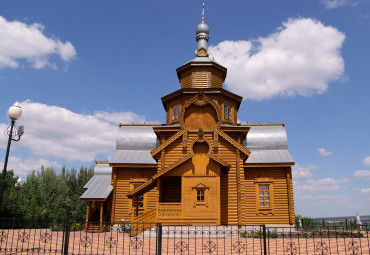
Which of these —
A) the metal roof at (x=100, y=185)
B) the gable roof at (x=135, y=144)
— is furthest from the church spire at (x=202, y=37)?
the metal roof at (x=100, y=185)

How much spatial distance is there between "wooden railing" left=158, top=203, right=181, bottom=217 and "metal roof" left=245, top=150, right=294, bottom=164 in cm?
640

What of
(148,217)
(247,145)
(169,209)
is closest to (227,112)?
(247,145)

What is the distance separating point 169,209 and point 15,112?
9.65 metres

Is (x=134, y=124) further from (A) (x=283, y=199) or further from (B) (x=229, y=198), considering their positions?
(A) (x=283, y=199)

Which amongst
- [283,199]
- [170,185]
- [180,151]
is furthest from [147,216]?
[283,199]

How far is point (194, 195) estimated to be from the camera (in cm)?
1614

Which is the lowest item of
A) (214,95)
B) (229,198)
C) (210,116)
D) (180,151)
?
(229,198)

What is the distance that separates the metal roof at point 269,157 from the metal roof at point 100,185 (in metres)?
10.3

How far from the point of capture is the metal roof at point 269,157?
19750 mm

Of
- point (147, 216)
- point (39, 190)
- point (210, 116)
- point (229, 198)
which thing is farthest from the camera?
A: point (39, 190)

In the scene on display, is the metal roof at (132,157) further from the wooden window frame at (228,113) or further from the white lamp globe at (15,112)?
the white lamp globe at (15,112)

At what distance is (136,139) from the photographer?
76.4 ft

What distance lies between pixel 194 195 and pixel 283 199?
283 inches

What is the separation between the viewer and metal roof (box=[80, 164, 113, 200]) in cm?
1992
